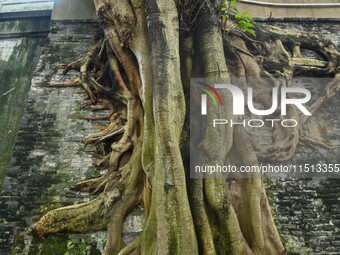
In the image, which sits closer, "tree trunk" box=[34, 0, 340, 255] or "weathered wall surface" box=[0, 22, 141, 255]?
"tree trunk" box=[34, 0, 340, 255]

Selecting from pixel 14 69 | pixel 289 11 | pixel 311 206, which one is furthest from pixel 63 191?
pixel 289 11

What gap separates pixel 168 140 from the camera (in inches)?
129

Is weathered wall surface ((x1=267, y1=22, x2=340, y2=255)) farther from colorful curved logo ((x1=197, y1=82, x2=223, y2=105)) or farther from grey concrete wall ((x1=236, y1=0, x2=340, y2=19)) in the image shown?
grey concrete wall ((x1=236, y1=0, x2=340, y2=19))

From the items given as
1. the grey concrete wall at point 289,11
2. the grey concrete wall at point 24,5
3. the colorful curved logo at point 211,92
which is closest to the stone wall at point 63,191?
the colorful curved logo at point 211,92

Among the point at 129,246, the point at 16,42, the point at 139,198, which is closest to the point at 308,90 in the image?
the point at 139,198

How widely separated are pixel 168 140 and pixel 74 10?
3465 mm

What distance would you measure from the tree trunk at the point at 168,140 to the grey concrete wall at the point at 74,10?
1151 millimetres

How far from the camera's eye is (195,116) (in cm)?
386

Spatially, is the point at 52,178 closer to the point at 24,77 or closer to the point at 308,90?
the point at 24,77

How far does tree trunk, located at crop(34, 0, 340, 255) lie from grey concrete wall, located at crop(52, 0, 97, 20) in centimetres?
115

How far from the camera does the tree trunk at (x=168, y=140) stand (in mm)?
3156

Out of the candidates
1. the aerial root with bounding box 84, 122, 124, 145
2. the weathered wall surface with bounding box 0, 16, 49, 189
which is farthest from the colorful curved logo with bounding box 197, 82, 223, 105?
the weathered wall surface with bounding box 0, 16, 49, 189

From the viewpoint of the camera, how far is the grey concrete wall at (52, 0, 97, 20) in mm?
5797

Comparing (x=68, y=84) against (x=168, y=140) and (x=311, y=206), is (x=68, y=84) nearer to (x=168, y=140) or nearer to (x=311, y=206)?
(x=168, y=140)
